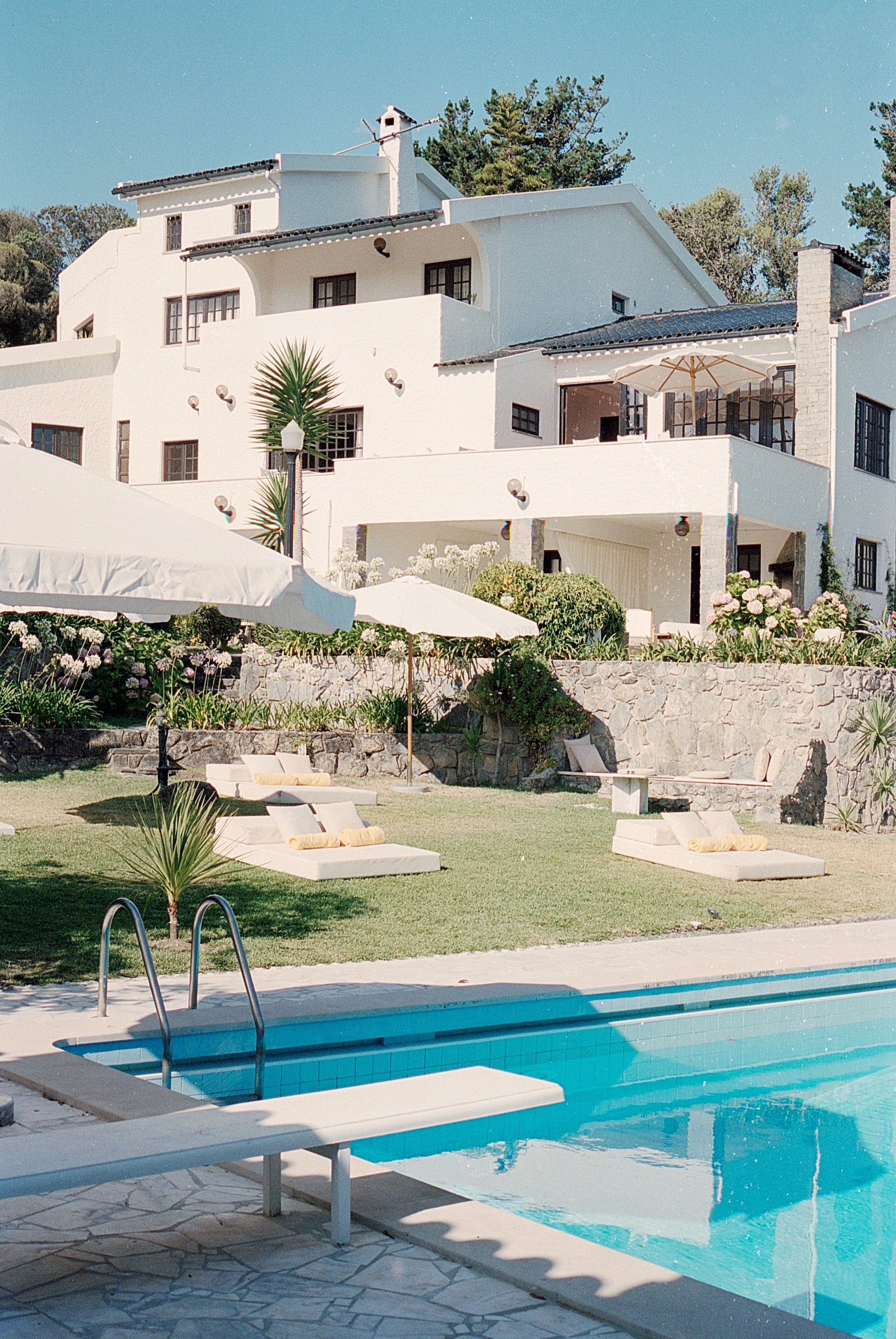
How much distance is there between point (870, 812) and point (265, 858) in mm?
10181

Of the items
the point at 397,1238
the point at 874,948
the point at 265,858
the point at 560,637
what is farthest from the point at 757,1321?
the point at 560,637

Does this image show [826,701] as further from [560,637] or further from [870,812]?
[560,637]

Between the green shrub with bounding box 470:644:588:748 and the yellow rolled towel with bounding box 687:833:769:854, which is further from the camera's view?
the green shrub with bounding box 470:644:588:748

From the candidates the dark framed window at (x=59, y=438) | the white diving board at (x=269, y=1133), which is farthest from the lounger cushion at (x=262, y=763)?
the dark framed window at (x=59, y=438)

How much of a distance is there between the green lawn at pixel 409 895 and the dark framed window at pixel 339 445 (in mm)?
15198

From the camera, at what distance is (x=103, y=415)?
36.3 metres

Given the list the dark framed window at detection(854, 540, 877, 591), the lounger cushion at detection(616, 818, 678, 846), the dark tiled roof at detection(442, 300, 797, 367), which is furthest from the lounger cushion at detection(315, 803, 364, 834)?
the dark framed window at detection(854, 540, 877, 591)

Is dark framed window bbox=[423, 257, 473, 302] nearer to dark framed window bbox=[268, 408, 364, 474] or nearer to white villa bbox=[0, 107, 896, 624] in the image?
white villa bbox=[0, 107, 896, 624]

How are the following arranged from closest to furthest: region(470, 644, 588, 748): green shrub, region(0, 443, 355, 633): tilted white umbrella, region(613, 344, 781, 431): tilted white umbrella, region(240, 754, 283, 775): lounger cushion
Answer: region(0, 443, 355, 633): tilted white umbrella < region(240, 754, 283, 775): lounger cushion < region(470, 644, 588, 748): green shrub < region(613, 344, 781, 431): tilted white umbrella

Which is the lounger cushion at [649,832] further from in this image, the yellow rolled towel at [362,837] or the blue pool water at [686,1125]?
the blue pool water at [686,1125]

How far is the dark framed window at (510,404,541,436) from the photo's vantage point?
29.2 metres

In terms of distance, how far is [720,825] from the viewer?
1497 centimetres

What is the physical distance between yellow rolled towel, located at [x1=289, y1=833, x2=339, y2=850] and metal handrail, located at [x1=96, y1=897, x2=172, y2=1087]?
16.6 feet

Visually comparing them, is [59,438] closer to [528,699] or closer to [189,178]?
[189,178]
